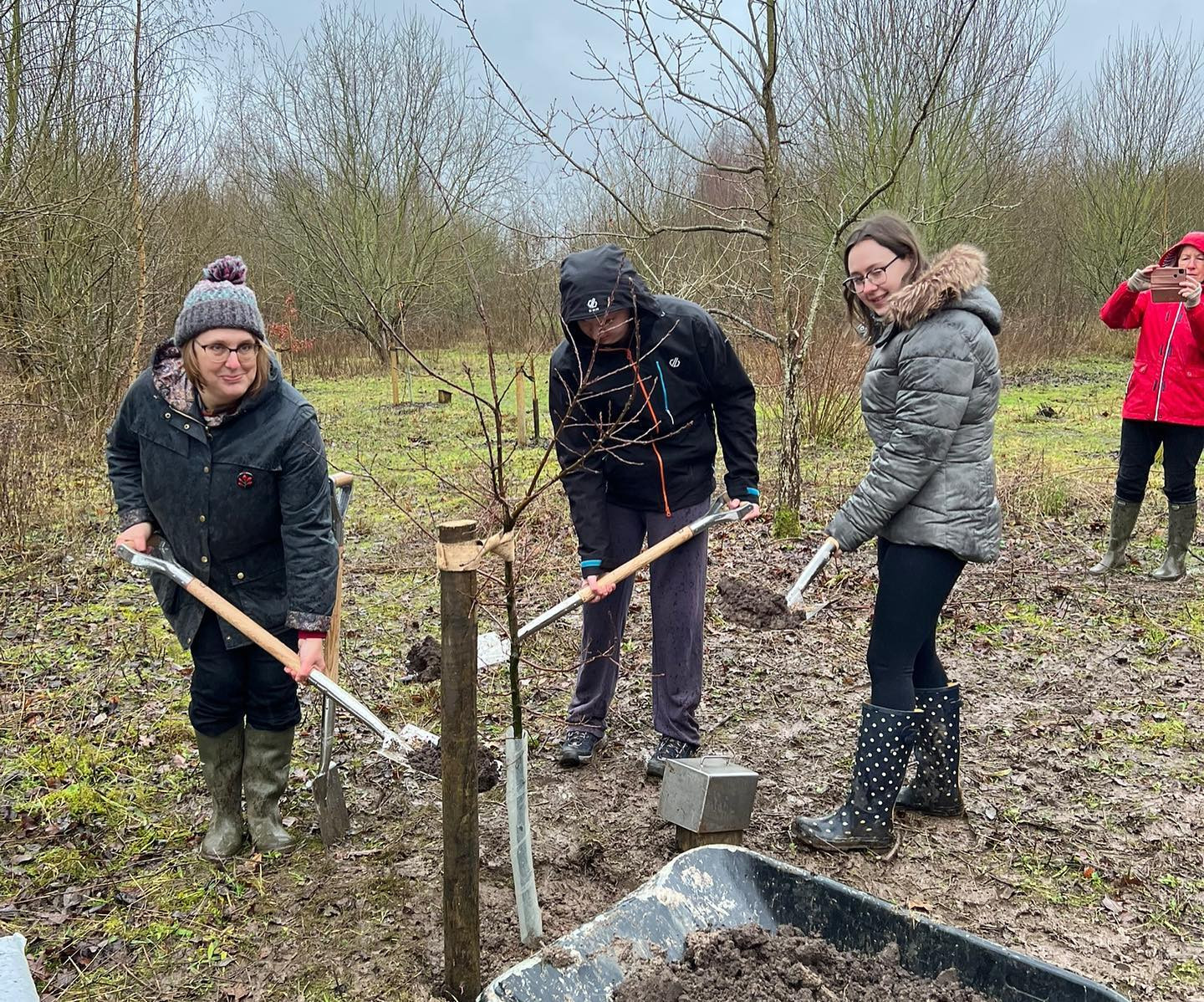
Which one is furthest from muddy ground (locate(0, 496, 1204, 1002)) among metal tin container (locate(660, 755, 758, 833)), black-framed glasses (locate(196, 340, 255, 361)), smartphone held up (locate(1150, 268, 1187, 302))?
smartphone held up (locate(1150, 268, 1187, 302))

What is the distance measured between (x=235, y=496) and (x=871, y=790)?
6.81 feet

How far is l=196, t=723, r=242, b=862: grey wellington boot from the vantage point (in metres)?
2.90

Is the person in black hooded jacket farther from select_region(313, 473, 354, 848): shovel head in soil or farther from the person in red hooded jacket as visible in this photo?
the person in red hooded jacket

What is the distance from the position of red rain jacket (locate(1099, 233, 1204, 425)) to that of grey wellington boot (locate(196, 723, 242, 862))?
200 inches

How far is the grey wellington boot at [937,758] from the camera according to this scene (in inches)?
120

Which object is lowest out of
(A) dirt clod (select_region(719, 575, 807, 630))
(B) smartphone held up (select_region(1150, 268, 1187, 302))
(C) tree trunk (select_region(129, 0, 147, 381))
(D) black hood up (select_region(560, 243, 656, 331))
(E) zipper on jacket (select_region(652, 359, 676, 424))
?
(A) dirt clod (select_region(719, 575, 807, 630))

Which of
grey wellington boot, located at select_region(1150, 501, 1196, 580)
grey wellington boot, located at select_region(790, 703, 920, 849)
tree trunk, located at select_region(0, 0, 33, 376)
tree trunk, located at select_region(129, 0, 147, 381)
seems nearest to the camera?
grey wellington boot, located at select_region(790, 703, 920, 849)

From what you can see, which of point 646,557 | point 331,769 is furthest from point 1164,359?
point 331,769

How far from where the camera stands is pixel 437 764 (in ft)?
9.82

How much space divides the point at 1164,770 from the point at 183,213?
11.8m

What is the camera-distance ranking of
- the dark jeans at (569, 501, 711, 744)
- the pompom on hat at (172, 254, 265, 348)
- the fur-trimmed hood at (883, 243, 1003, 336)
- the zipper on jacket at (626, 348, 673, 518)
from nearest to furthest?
the pompom on hat at (172, 254, 265, 348) < the fur-trimmed hood at (883, 243, 1003, 336) < the zipper on jacket at (626, 348, 673, 518) < the dark jeans at (569, 501, 711, 744)

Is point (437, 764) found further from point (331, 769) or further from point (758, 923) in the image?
point (758, 923)

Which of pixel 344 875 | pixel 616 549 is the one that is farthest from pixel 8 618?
pixel 616 549

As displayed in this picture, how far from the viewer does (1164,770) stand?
11.8 feet
